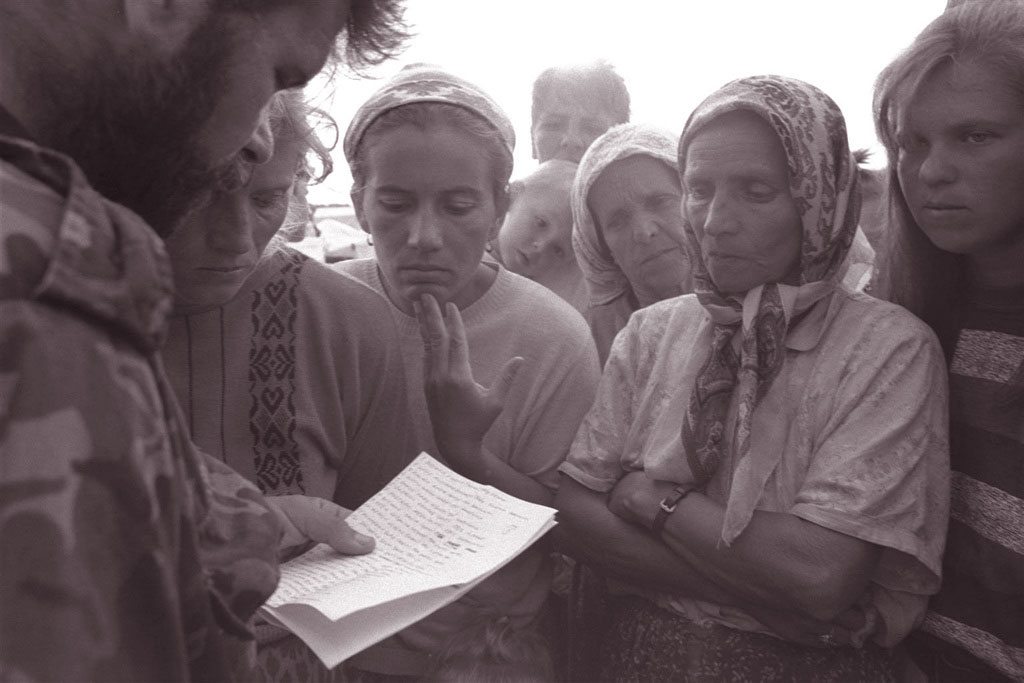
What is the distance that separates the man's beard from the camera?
79 cm

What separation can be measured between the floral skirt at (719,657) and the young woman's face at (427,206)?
3.05ft

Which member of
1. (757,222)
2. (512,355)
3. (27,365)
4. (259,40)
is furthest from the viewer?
(512,355)

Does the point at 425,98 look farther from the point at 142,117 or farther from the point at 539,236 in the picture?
the point at 142,117

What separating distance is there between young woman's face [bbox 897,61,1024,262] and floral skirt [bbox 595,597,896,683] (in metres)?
0.85

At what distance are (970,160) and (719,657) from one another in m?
1.11

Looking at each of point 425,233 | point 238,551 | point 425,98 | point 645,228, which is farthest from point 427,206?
point 238,551

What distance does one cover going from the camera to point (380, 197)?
2.33 meters

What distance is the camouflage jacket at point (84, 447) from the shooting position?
57 centimetres

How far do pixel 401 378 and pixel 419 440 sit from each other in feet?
0.84

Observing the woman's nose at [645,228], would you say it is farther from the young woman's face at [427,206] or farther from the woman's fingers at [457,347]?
the woman's fingers at [457,347]

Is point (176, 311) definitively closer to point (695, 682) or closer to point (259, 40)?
point (259, 40)

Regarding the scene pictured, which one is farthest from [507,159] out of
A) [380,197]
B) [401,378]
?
[401,378]

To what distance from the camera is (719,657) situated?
6.10 feet

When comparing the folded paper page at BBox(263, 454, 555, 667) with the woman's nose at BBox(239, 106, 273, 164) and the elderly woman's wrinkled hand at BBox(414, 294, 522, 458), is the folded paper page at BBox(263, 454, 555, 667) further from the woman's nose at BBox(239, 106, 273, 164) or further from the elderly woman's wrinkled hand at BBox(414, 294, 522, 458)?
the woman's nose at BBox(239, 106, 273, 164)
